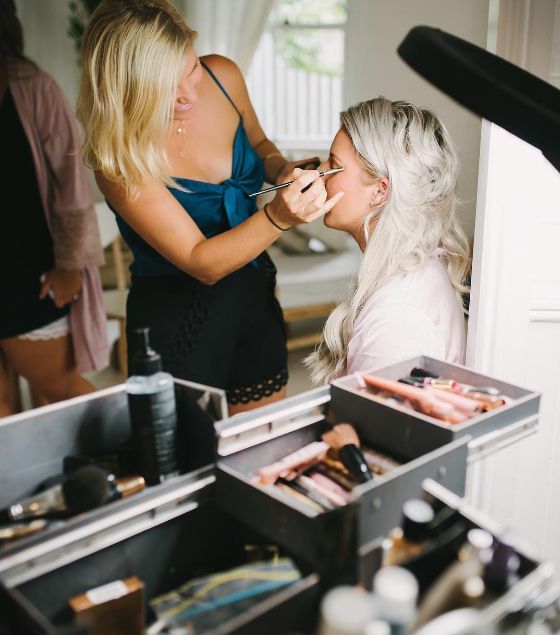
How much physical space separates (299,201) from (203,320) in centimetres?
41

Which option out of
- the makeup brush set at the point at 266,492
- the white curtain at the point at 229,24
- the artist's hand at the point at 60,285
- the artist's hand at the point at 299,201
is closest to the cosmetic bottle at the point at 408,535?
the makeup brush set at the point at 266,492

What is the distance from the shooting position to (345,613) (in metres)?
0.51

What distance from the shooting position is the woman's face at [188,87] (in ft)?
4.49

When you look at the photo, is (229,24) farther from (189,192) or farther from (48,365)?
(189,192)

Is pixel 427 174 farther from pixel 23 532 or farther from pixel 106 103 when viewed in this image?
pixel 23 532

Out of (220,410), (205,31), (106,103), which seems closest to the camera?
(220,410)

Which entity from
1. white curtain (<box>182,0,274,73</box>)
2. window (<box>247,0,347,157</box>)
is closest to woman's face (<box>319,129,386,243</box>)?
white curtain (<box>182,0,274,73</box>)

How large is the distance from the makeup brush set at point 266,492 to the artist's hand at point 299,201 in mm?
453

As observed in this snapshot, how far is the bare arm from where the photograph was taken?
1.30 metres

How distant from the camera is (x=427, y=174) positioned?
1390 mm

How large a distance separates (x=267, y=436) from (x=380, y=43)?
225 centimetres

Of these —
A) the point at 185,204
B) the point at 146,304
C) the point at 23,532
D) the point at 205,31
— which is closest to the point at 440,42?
the point at 23,532

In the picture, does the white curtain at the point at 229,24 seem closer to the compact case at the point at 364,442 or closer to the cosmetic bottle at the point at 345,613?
the compact case at the point at 364,442

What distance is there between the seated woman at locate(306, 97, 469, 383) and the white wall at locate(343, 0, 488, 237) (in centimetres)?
52
